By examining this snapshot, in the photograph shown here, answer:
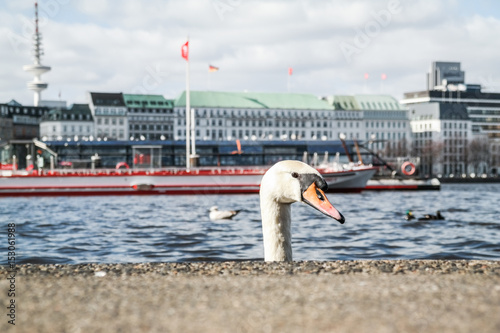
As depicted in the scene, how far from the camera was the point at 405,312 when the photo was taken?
5.40 metres

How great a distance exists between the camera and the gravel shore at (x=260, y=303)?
511 centimetres

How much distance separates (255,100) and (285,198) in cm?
15833

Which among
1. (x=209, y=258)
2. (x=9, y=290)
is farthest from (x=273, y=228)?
(x=209, y=258)

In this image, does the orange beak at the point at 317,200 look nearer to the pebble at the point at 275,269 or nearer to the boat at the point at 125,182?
the pebble at the point at 275,269

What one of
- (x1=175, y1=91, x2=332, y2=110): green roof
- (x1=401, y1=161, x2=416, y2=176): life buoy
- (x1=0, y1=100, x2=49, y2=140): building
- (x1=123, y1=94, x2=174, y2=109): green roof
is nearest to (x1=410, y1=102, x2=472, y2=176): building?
(x1=175, y1=91, x2=332, y2=110): green roof

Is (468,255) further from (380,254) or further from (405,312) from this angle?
(405,312)

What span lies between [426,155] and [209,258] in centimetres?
13912

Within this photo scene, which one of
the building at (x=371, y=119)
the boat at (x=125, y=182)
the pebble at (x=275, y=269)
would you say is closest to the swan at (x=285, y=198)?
the pebble at (x=275, y=269)

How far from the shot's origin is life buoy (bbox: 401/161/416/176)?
79812 mm

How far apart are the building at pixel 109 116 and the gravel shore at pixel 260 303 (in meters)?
148

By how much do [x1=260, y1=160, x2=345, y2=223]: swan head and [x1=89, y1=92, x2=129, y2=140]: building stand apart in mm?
145372

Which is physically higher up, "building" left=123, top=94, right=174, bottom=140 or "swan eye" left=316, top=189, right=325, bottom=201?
"building" left=123, top=94, right=174, bottom=140

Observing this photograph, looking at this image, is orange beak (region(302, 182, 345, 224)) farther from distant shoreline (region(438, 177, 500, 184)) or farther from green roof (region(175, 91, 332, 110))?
green roof (region(175, 91, 332, 110))

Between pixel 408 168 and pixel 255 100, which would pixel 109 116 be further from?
pixel 408 168
